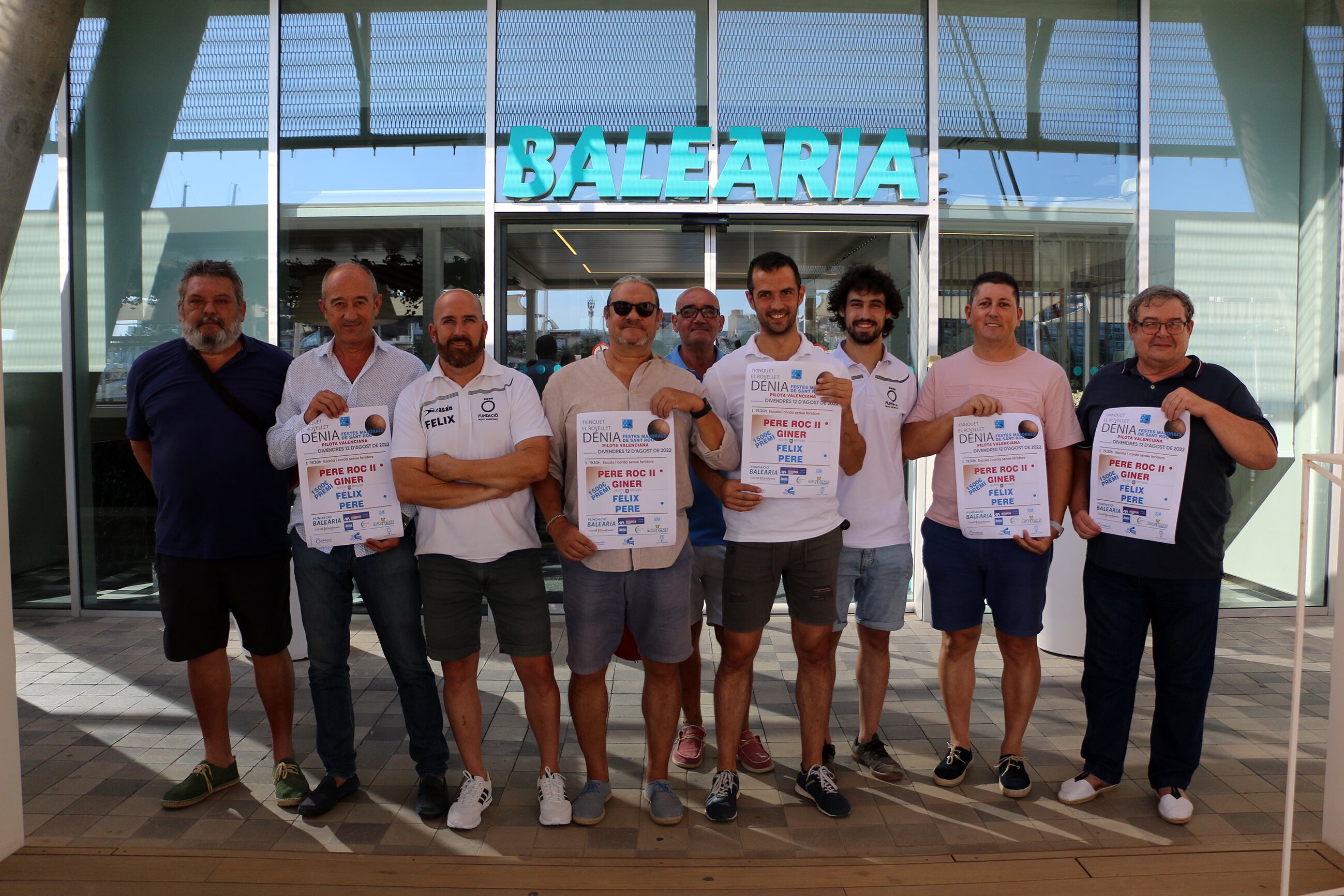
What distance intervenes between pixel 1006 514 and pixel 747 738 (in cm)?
144

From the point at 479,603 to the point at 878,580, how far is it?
61.9 inches

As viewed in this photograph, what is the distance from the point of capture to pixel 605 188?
21.0 ft

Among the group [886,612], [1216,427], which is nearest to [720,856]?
[886,612]

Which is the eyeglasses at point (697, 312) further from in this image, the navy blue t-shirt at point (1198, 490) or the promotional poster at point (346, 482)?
the navy blue t-shirt at point (1198, 490)

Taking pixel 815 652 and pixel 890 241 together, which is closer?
pixel 815 652

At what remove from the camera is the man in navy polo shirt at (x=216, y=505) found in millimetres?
3480

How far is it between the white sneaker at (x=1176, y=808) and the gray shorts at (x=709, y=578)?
1754mm

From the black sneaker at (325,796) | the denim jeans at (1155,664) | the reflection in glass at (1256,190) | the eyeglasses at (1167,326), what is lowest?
the black sneaker at (325,796)

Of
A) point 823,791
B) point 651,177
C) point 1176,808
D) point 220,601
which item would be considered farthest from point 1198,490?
point 651,177

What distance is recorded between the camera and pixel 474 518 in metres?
3.29

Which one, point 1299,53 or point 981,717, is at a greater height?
point 1299,53

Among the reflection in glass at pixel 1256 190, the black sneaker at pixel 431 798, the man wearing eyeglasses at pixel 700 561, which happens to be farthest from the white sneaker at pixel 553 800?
the reflection in glass at pixel 1256 190

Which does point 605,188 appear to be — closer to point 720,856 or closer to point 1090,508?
point 1090,508

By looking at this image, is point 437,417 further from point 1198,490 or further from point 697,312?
point 1198,490
